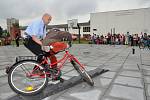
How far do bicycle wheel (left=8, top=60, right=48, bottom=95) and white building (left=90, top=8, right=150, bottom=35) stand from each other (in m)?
39.6

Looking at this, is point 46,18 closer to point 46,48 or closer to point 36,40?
point 36,40

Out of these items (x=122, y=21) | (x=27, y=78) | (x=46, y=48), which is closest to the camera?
(x=46, y=48)

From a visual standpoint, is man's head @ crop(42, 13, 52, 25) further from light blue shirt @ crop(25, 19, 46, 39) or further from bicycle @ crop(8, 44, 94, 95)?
bicycle @ crop(8, 44, 94, 95)

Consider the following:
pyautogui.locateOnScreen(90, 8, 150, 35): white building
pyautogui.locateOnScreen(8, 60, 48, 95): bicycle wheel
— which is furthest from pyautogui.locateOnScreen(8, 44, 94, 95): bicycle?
pyautogui.locateOnScreen(90, 8, 150, 35): white building

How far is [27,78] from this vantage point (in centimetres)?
412

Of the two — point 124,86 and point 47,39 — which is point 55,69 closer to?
point 47,39

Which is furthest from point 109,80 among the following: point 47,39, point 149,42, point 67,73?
point 149,42

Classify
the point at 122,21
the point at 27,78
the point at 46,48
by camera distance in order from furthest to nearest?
the point at 122,21, the point at 27,78, the point at 46,48

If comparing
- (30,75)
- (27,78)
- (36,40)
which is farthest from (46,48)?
(27,78)

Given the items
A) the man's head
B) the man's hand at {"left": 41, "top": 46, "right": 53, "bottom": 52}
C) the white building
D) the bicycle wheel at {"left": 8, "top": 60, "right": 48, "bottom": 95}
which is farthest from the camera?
the white building

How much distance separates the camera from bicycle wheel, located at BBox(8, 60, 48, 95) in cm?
379

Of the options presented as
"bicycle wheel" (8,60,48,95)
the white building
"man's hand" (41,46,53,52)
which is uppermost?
the white building

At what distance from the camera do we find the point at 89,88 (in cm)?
444

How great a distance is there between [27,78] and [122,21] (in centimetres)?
4297
